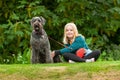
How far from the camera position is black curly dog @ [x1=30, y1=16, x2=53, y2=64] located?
397 inches

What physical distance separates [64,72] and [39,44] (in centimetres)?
139

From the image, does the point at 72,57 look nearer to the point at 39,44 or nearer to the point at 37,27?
the point at 39,44

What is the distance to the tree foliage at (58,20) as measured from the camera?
14.7 meters

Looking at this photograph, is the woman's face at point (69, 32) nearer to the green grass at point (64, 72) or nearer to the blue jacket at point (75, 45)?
the blue jacket at point (75, 45)

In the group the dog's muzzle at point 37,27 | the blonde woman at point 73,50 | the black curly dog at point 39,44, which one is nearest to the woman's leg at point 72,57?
the blonde woman at point 73,50

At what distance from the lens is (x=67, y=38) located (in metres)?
11.0

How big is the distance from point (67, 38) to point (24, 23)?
13.0ft

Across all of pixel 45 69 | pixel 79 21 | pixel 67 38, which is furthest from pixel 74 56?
pixel 79 21

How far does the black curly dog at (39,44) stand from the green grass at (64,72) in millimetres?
961

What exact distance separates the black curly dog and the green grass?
0.96 m

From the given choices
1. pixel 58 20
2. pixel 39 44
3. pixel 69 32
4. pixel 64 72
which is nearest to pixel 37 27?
pixel 39 44

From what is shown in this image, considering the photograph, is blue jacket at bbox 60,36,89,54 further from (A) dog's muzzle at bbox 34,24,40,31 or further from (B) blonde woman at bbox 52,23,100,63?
(A) dog's muzzle at bbox 34,24,40,31

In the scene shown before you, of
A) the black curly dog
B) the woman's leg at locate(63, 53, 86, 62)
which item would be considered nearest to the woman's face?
the woman's leg at locate(63, 53, 86, 62)

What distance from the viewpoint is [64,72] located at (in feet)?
29.2
